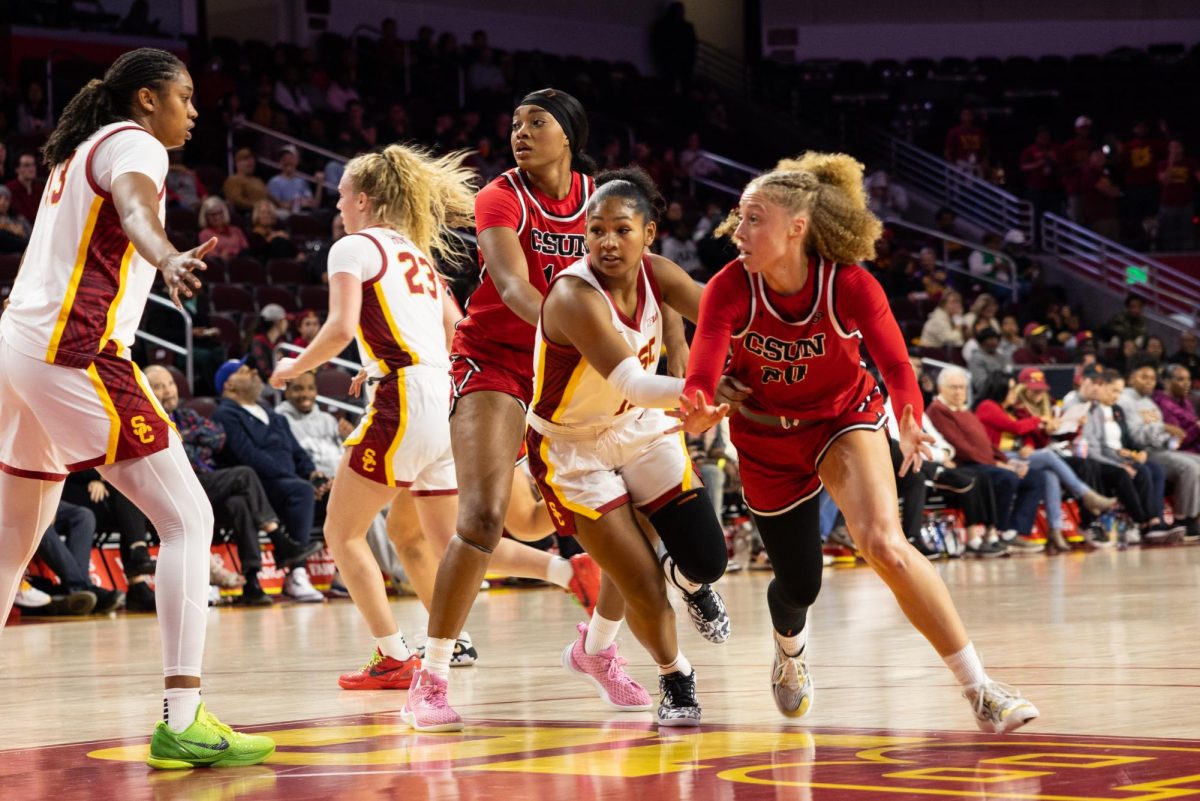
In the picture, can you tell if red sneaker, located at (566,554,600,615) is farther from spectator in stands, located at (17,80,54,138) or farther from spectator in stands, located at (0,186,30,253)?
spectator in stands, located at (17,80,54,138)

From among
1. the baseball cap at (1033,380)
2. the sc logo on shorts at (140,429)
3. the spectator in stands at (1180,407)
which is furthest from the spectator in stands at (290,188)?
the sc logo on shorts at (140,429)

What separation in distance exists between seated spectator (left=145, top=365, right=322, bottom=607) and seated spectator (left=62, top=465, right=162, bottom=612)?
0.45m

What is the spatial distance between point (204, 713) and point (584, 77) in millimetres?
18081

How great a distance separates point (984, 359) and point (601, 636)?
10.5 metres

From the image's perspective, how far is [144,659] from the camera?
6938mm

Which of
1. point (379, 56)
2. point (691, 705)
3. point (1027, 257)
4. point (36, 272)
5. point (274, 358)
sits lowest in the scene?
point (691, 705)

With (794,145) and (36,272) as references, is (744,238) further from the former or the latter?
(794,145)

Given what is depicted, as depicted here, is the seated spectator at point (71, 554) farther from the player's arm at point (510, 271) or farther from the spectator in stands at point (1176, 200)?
the spectator in stands at point (1176, 200)

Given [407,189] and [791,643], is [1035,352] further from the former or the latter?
[791,643]

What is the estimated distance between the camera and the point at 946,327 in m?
16.5

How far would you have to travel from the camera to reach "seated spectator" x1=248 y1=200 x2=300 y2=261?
45.3 feet

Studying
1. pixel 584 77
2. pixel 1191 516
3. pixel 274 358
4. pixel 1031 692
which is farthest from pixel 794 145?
pixel 1031 692

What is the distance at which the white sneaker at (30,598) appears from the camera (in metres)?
9.29

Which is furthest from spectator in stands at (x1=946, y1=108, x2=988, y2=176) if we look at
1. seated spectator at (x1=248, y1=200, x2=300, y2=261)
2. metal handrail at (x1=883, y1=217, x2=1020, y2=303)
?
seated spectator at (x1=248, y1=200, x2=300, y2=261)
